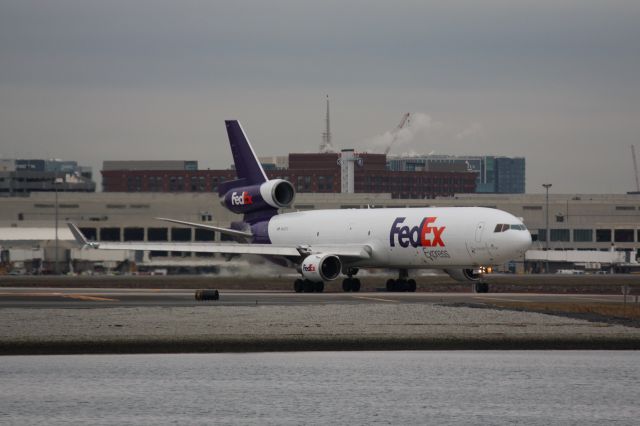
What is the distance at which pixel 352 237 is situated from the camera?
261 feet

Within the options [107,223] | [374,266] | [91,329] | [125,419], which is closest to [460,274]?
[374,266]

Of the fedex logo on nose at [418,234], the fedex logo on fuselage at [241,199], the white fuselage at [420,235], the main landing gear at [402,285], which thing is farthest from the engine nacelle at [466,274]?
the fedex logo on fuselage at [241,199]

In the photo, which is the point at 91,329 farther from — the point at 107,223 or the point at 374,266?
the point at 107,223

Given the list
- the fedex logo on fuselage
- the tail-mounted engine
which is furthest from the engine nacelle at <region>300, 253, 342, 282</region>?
the fedex logo on fuselage

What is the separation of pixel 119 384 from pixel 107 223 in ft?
402

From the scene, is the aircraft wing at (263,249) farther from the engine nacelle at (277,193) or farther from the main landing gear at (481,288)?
the main landing gear at (481,288)

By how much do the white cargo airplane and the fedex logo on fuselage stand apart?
0.23 ft

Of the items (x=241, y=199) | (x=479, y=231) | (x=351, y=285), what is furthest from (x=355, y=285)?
(x=241, y=199)

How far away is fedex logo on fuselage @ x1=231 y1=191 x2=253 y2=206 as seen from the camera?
3430 inches

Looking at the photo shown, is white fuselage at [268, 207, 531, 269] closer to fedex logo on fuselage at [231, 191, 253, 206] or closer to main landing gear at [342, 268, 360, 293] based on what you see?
main landing gear at [342, 268, 360, 293]

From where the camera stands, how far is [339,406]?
31609 mm

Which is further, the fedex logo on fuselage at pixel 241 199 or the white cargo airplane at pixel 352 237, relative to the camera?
the fedex logo on fuselage at pixel 241 199

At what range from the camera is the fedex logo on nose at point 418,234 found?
73.2 metres

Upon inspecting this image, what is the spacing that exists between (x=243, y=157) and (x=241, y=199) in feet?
10.7
